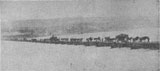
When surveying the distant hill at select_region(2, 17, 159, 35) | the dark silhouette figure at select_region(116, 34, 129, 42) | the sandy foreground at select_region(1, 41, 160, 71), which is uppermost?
the distant hill at select_region(2, 17, 159, 35)

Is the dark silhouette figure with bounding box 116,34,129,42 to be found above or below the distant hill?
below

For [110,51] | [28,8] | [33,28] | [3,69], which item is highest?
[28,8]

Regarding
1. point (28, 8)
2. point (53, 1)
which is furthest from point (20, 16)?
point (53, 1)

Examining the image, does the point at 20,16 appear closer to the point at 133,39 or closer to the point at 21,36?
the point at 21,36

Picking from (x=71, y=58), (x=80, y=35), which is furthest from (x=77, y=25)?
(x=71, y=58)

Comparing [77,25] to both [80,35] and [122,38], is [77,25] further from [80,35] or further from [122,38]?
[122,38]

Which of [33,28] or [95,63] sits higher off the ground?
[33,28]
